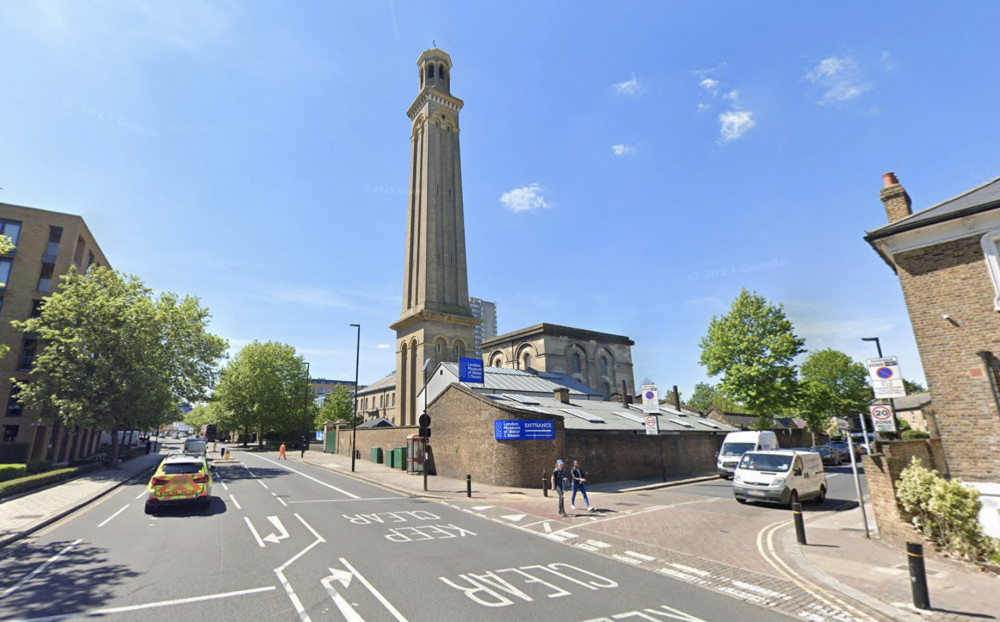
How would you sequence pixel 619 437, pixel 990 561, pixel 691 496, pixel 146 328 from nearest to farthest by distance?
1. pixel 990 561
2. pixel 691 496
3. pixel 619 437
4. pixel 146 328

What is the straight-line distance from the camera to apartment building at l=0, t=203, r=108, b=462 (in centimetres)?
3300

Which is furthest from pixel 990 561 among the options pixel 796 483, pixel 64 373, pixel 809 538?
pixel 64 373

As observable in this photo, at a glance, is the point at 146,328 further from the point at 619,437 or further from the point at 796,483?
the point at 796,483

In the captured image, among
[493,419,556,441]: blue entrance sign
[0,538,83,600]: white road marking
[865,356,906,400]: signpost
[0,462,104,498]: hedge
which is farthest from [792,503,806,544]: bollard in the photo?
[0,462,104,498]: hedge

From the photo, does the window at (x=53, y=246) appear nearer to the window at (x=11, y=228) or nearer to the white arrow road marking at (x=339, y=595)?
the window at (x=11, y=228)

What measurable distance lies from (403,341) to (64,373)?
1004 inches

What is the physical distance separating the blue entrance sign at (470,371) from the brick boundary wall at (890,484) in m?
22.5

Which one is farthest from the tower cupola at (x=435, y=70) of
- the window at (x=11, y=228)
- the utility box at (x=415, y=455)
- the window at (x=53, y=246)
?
the utility box at (x=415, y=455)

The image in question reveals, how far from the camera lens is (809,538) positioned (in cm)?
1138

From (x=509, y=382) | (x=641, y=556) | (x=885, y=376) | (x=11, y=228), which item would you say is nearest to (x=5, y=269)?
(x=11, y=228)

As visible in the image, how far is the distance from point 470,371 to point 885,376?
2353cm

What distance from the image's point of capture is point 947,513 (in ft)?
29.3

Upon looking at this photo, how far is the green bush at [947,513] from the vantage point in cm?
857

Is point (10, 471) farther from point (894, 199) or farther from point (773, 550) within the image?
point (894, 199)
